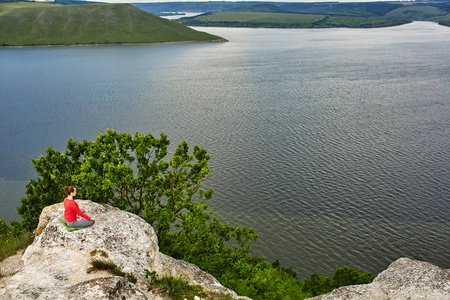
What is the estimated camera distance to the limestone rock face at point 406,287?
795 inches

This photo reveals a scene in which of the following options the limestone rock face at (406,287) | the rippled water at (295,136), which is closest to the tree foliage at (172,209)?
the limestone rock face at (406,287)

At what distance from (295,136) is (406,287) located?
45858 millimetres

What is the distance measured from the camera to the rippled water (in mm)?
39406

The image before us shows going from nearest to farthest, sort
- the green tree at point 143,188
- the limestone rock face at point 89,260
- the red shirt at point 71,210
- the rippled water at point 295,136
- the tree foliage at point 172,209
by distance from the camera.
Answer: the limestone rock face at point 89,260 < the red shirt at point 71,210 < the tree foliage at point 172,209 < the green tree at point 143,188 < the rippled water at point 295,136

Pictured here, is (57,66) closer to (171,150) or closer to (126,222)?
(171,150)

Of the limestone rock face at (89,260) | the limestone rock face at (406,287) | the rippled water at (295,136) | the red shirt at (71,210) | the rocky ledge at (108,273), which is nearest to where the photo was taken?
the limestone rock face at (89,260)

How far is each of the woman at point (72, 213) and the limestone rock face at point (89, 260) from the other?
402mm

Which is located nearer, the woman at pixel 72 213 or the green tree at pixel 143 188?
the woman at pixel 72 213

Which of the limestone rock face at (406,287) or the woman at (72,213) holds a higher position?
the woman at (72,213)

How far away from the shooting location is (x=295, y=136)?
216 feet

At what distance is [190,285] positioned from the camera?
19719 millimetres

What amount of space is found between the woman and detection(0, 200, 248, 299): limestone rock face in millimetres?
402

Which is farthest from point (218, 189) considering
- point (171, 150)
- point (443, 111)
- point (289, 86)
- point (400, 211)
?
point (289, 86)

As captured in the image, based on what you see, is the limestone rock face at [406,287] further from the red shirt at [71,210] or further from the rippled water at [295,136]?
the red shirt at [71,210]
